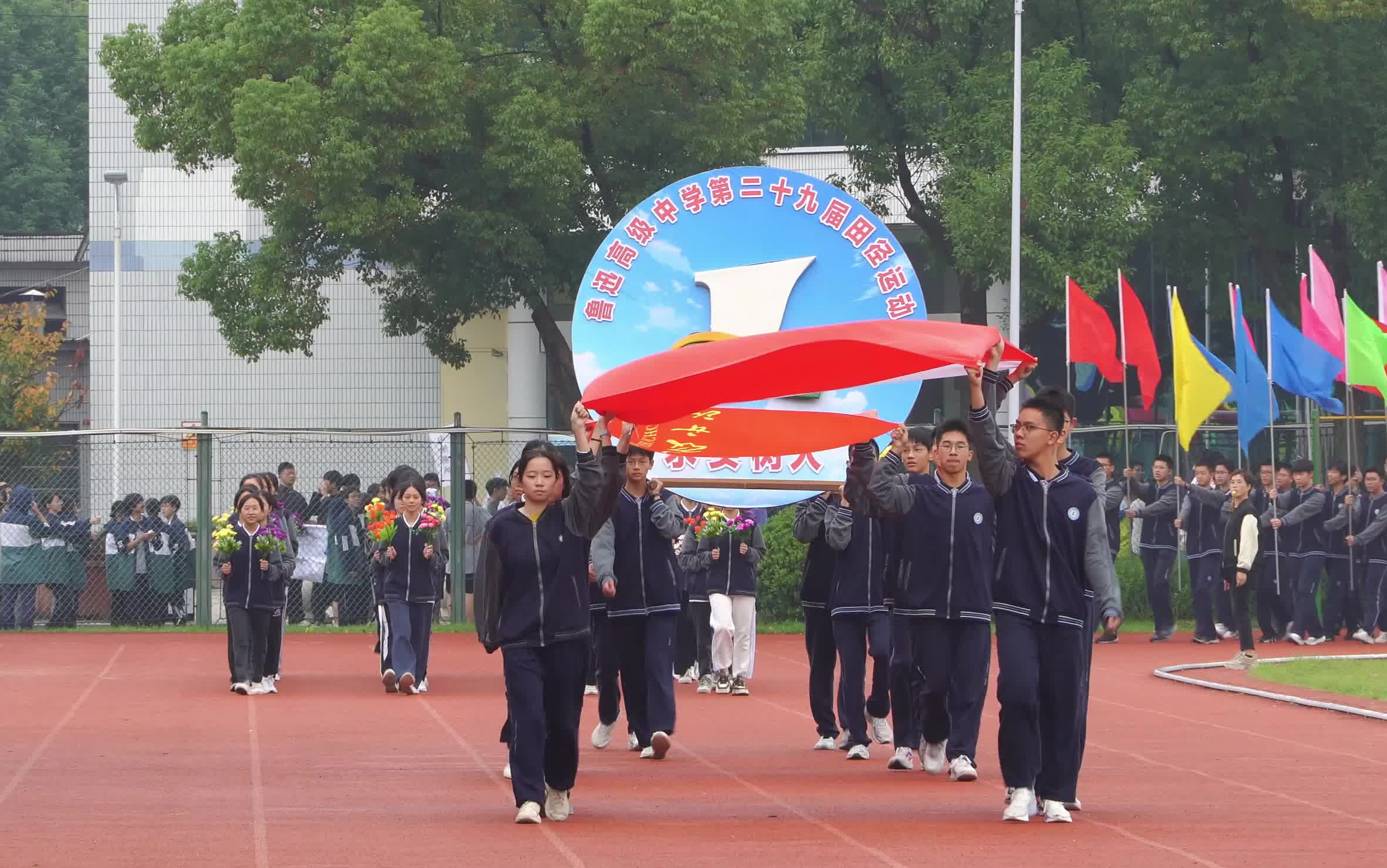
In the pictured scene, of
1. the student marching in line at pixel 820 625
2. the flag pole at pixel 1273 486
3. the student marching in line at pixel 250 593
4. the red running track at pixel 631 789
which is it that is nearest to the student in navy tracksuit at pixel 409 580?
the red running track at pixel 631 789

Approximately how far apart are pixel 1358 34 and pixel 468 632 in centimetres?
1633

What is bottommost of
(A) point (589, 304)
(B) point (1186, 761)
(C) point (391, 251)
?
(B) point (1186, 761)

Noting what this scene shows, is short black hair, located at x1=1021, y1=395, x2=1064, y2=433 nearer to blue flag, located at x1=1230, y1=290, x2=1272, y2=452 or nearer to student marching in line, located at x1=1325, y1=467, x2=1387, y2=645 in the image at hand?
blue flag, located at x1=1230, y1=290, x2=1272, y2=452

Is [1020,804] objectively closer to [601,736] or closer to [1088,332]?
[601,736]

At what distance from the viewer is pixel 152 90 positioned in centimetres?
2953

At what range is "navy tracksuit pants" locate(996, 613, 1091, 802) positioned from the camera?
29.3 feet

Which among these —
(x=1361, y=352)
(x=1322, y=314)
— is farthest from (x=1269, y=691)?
(x=1322, y=314)

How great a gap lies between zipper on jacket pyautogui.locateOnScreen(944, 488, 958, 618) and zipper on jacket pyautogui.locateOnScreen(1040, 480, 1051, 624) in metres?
1.60

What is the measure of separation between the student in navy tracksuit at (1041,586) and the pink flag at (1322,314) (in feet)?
46.4

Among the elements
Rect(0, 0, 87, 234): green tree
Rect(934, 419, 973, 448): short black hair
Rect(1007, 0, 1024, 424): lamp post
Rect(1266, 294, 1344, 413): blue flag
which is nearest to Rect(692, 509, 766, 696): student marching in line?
Rect(934, 419, 973, 448): short black hair

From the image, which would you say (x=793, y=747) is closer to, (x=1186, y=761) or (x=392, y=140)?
(x=1186, y=761)

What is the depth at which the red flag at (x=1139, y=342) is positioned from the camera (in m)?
24.4

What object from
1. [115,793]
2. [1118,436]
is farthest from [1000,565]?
[1118,436]

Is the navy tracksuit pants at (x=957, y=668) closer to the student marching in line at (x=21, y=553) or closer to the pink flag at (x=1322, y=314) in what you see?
the pink flag at (x=1322, y=314)
